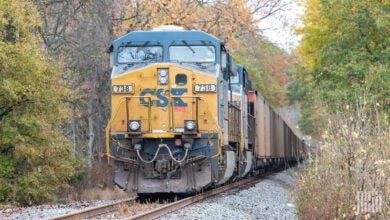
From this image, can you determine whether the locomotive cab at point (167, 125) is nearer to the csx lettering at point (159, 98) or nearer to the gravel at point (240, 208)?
the csx lettering at point (159, 98)

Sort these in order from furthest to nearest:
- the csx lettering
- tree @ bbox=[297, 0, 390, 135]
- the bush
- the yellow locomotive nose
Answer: tree @ bbox=[297, 0, 390, 135] < the csx lettering < the yellow locomotive nose < the bush

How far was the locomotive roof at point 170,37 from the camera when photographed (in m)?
13.5

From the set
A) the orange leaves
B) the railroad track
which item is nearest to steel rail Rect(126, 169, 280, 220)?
the railroad track

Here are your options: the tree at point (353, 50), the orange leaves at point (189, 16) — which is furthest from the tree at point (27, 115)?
the tree at point (353, 50)

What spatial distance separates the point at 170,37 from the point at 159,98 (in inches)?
52.6

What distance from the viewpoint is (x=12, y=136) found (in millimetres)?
17562

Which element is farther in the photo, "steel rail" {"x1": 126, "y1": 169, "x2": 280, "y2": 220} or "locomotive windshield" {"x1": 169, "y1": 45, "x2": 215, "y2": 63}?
"locomotive windshield" {"x1": 169, "y1": 45, "x2": 215, "y2": 63}

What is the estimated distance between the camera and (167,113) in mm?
13055

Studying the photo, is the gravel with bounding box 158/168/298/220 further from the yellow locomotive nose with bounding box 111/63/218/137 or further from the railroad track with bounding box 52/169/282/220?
the yellow locomotive nose with bounding box 111/63/218/137

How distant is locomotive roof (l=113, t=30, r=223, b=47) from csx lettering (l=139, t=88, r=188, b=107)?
1.07 metres

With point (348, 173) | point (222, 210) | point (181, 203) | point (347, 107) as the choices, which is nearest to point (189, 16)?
point (181, 203)

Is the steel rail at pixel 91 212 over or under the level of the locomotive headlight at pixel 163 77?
under

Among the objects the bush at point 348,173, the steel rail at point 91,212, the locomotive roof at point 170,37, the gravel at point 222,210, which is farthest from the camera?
the locomotive roof at point 170,37

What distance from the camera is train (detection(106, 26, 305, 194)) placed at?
12891mm
